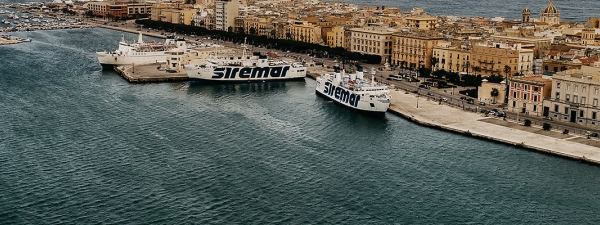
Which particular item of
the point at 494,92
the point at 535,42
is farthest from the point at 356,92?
the point at 535,42

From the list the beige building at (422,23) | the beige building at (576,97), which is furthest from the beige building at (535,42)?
the beige building at (576,97)

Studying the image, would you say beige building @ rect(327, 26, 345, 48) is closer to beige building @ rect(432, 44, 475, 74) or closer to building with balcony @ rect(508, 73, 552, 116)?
beige building @ rect(432, 44, 475, 74)

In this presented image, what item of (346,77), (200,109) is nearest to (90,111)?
(200,109)

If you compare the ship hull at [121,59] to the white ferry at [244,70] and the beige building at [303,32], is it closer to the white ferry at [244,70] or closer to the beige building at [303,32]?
the white ferry at [244,70]

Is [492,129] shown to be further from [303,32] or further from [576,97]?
[303,32]

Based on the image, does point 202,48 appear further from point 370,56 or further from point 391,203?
point 391,203

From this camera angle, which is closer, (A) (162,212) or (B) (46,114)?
(A) (162,212)

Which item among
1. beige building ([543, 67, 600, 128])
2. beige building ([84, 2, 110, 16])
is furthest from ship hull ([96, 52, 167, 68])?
beige building ([84, 2, 110, 16])
